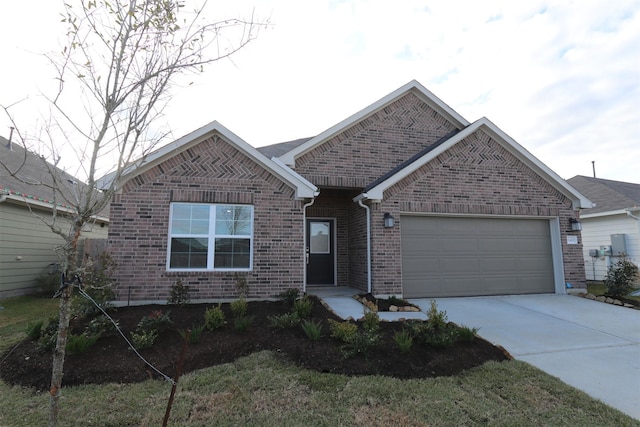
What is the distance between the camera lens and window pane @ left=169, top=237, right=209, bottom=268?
7957 millimetres

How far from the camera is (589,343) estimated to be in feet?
19.3

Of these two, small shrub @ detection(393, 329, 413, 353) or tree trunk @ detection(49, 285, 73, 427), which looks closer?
tree trunk @ detection(49, 285, 73, 427)

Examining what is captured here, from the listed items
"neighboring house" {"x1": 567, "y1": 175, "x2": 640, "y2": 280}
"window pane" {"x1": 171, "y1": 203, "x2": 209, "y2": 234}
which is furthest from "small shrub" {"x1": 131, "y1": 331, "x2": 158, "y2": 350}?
"neighboring house" {"x1": 567, "y1": 175, "x2": 640, "y2": 280}

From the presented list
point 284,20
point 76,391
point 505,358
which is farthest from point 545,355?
point 76,391

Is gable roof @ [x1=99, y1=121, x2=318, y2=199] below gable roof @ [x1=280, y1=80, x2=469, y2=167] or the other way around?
below

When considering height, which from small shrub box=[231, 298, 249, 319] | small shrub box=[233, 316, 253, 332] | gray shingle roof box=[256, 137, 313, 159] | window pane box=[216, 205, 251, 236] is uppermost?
gray shingle roof box=[256, 137, 313, 159]

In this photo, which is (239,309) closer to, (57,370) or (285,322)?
(285,322)

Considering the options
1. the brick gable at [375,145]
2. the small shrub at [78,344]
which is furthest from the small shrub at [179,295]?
the brick gable at [375,145]

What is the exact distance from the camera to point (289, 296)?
25.8 ft

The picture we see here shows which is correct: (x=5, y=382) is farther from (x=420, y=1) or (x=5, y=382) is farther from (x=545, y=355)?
(x=420, y=1)

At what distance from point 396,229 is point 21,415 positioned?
7.83 m

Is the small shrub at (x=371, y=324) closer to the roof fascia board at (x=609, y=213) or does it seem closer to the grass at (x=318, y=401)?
the grass at (x=318, y=401)

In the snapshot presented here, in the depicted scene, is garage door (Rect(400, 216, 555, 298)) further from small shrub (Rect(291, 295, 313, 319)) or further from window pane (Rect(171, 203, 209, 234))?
Result: window pane (Rect(171, 203, 209, 234))

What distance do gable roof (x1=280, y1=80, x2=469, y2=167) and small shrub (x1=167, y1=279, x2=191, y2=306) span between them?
453 cm
